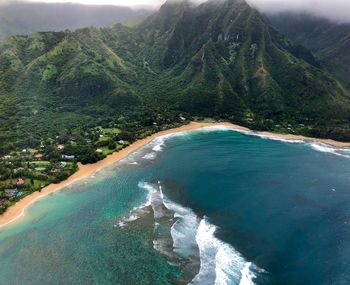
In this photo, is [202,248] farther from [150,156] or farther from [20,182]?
[150,156]

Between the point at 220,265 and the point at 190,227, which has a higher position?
the point at 220,265

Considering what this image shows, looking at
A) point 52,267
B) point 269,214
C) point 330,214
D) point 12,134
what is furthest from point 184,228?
point 12,134

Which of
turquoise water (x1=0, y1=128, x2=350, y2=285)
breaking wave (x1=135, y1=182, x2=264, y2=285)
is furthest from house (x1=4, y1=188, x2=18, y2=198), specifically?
breaking wave (x1=135, y1=182, x2=264, y2=285)

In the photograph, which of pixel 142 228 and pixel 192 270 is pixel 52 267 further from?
pixel 192 270

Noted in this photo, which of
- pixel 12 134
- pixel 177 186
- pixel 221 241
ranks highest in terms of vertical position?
pixel 221 241

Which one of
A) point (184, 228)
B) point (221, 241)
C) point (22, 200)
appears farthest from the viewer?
point (22, 200)

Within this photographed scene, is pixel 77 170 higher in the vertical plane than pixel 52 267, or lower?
lower

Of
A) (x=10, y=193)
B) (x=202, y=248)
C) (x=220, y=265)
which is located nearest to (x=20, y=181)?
(x=10, y=193)
